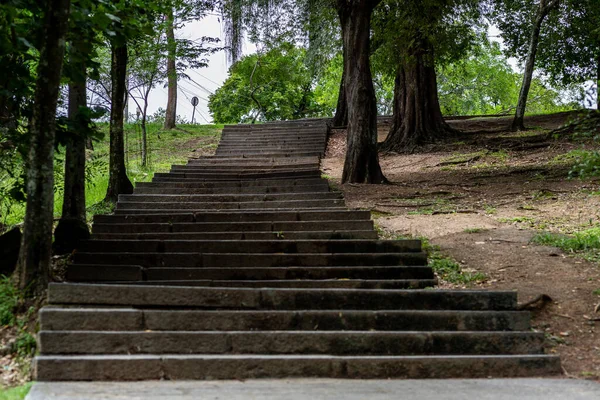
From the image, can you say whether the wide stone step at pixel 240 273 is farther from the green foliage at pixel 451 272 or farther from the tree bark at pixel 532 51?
the tree bark at pixel 532 51

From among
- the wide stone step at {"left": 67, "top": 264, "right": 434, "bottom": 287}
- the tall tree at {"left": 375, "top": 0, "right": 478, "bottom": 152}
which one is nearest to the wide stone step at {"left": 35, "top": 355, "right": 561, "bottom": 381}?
the wide stone step at {"left": 67, "top": 264, "right": 434, "bottom": 287}

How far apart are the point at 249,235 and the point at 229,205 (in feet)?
8.35

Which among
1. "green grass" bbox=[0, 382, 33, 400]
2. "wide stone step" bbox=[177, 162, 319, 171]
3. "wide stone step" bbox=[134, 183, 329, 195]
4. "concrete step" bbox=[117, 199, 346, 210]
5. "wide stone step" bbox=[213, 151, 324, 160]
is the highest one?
"wide stone step" bbox=[213, 151, 324, 160]

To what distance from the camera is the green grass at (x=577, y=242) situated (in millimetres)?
9266

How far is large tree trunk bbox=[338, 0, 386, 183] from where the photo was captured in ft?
48.5

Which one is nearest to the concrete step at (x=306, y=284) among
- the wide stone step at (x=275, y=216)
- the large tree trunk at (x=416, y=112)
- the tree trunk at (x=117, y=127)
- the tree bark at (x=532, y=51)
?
the wide stone step at (x=275, y=216)

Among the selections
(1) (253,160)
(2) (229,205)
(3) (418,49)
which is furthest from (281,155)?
(2) (229,205)

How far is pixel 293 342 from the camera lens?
20.5ft

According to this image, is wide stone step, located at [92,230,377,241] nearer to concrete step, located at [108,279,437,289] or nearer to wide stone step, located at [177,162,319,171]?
concrete step, located at [108,279,437,289]

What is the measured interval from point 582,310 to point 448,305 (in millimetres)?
1687

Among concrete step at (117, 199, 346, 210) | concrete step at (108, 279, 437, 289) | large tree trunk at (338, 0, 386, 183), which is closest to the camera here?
concrete step at (108, 279, 437, 289)

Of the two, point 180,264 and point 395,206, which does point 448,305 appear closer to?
point 180,264

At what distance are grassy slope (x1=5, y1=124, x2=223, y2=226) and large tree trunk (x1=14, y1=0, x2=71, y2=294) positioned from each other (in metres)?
7.17

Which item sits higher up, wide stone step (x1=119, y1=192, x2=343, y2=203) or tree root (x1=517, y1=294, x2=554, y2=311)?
wide stone step (x1=119, y1=192, x2=343, y2=203)
